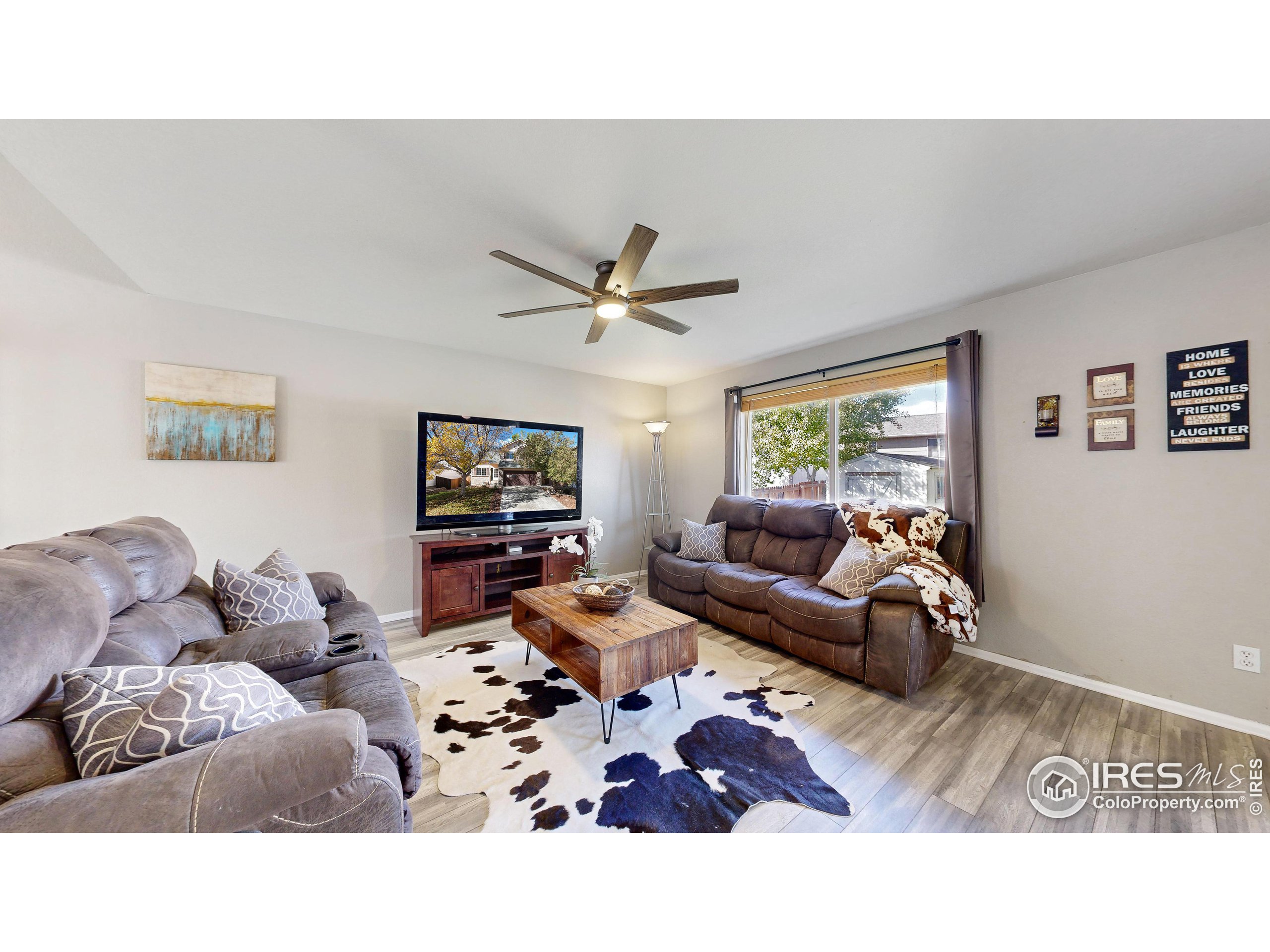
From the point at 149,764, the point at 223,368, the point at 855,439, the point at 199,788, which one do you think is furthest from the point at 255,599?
the point at 855,439

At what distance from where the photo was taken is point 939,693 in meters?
2.25

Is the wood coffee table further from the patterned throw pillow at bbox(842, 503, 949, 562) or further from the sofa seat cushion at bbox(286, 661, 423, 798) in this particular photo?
the patterned throw pillow at bbox(842, 503, 949, 562)

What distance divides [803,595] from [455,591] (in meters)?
2.56

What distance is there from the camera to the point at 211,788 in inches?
27.6

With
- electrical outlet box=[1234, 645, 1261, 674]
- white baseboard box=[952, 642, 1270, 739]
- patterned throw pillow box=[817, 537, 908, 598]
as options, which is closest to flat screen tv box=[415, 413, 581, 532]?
patterned throw pillow box=[817, 537, 908, 598]

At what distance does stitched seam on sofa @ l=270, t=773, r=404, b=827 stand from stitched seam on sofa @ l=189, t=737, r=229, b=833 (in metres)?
0.10

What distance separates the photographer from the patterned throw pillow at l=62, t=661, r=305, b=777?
31.0 inches

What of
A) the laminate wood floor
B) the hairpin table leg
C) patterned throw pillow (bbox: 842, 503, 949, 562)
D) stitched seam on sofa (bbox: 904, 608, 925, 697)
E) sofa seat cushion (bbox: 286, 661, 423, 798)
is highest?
patterned throw pillow (bbox: 842, 503, 949, 562)

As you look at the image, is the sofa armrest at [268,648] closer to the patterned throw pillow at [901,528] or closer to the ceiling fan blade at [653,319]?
the ceiling fan blade at [653,319]

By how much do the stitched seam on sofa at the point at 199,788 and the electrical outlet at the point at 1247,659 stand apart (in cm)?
376

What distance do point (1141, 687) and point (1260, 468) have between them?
119 centimetres
